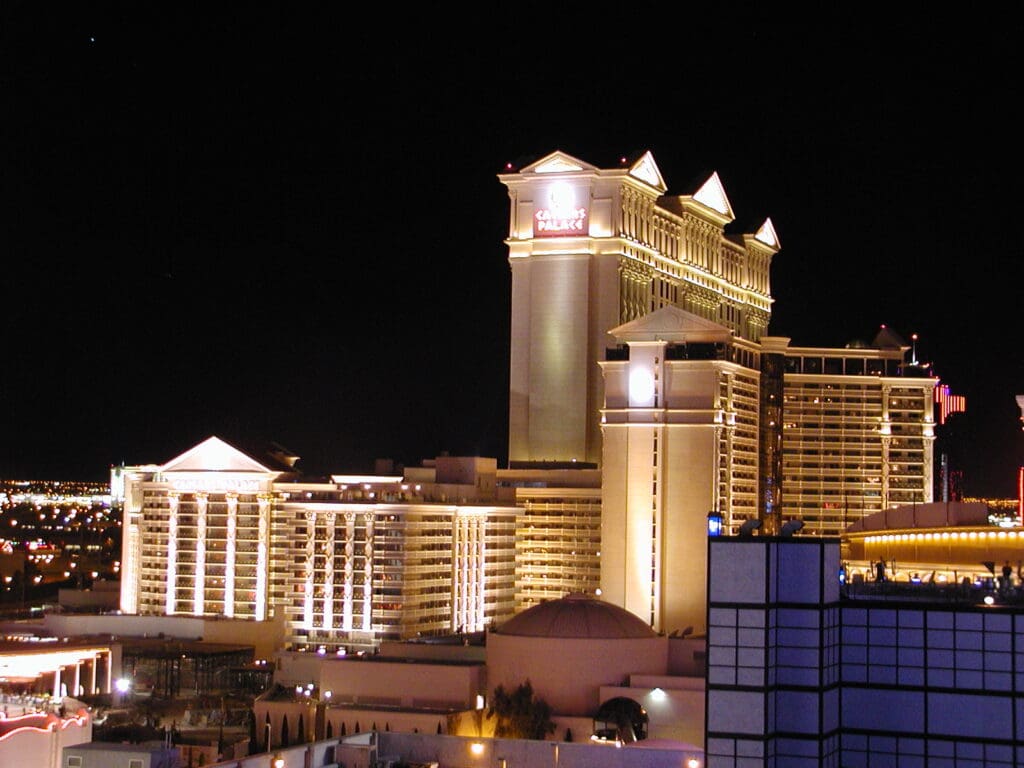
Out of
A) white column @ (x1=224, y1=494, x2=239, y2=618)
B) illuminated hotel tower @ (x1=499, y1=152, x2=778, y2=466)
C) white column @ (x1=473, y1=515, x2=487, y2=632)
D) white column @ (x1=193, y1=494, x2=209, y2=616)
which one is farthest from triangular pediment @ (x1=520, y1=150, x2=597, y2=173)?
white column @ (x1=193, y1=494, x2=209, y2=616)

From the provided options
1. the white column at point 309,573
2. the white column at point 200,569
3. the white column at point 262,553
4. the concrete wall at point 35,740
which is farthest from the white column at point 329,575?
the concrete wall at point 35,740

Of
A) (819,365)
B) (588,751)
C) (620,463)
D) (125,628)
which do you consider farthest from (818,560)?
(819,365)

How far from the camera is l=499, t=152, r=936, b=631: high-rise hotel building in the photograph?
13188 centimetres

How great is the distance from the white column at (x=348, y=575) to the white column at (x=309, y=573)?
9.15 ft

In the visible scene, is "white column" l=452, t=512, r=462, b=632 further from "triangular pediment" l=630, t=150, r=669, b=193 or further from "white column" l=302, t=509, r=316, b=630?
"triangular pediment" l=630, t=150, r=669, b=193

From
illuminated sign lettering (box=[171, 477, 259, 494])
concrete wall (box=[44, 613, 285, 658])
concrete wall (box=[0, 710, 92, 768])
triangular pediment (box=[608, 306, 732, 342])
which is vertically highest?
triangular pediment (box=[608, 306, 732, 342])

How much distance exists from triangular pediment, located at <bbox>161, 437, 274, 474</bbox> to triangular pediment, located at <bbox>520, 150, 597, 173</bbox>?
3062 cm

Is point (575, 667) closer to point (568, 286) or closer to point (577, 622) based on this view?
point (577, 622)

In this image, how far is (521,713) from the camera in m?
99.9

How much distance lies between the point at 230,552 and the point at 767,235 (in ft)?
201

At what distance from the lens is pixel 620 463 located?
133250mm

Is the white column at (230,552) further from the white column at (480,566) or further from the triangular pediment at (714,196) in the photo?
the triangular pediment at (714,196)

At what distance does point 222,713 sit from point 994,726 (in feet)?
240

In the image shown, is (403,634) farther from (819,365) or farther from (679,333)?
(819,365)
